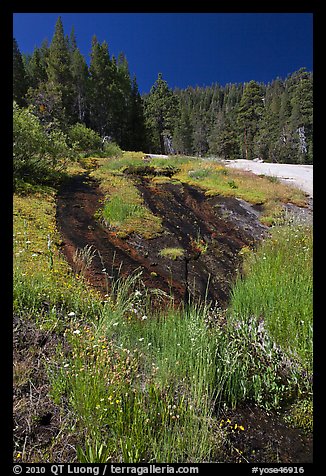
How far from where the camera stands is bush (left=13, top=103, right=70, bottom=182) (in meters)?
8.70

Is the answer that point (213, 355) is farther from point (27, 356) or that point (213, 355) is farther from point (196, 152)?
point (196, 152)

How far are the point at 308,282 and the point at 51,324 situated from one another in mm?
2685

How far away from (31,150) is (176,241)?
617 cm

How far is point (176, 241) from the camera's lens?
586 centimetres

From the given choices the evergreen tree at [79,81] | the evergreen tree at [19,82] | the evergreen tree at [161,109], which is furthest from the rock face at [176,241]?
the evergreen tree at [161,109]

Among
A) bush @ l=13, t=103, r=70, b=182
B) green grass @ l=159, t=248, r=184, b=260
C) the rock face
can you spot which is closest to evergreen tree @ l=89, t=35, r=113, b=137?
bush @ l=13, t=103, r=70, b=182

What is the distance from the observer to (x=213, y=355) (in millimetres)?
2432

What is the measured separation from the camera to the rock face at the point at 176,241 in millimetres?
4242

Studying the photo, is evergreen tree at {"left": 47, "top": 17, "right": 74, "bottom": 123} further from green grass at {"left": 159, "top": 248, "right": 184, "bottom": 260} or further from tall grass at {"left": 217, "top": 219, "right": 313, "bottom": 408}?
tall grass at {"left": 217, "top": 219, "right": 313, "bottom": 408}

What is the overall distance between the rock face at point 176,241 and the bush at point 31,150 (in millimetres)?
1156

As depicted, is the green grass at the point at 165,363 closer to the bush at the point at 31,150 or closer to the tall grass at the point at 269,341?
the tall grass at the point at 269,341

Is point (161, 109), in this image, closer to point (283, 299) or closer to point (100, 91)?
point (100, 91)

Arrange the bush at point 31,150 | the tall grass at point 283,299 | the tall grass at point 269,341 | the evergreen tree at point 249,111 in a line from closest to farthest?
1. the tall grass at point 269,341
2. the tall grass at point 283,299
3. the bush at point 31,150
4. the evergreen tree at point 249,111
